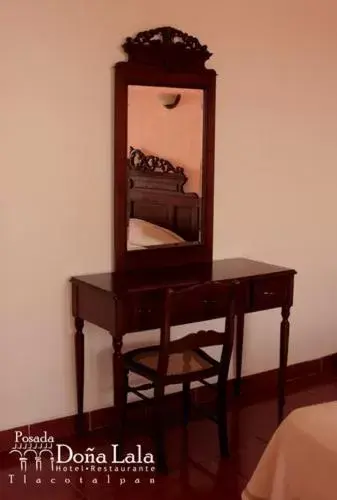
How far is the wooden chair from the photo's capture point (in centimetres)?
292

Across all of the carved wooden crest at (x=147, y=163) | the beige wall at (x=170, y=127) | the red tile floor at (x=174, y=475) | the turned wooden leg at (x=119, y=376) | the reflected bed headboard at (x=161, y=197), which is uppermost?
the beige wall at (x=170, y=127)

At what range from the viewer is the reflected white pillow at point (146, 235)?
3.33m

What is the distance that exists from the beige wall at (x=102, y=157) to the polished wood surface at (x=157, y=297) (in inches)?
4.9

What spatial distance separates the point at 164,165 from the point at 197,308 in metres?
0.74

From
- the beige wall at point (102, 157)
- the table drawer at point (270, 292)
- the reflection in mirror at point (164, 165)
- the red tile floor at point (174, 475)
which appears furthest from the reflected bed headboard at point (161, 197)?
the red tile floor at point (174, 475)

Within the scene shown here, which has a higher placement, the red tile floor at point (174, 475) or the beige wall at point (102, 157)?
the beige wall at point (102, 157)

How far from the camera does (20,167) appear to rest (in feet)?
9.86

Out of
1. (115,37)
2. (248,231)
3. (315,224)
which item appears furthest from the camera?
(315,224)

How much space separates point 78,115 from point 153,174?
0.46 meters

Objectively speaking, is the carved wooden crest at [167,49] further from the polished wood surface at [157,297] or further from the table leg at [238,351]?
the table leg at [238,351]

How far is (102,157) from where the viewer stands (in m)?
3.23

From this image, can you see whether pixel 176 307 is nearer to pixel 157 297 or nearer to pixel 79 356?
pixel 157 297

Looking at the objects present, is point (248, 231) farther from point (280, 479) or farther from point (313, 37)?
point (280, 479)

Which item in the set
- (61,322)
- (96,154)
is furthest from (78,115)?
(61,322)
